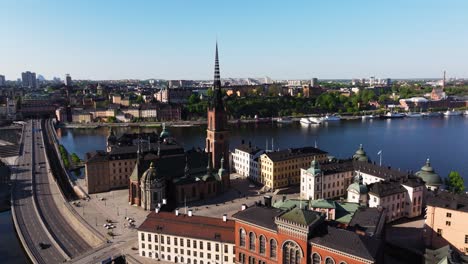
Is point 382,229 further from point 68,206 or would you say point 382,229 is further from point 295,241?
point 68,206

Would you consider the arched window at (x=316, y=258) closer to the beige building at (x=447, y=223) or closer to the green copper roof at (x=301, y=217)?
the green copper roof at (x=301, y=217)

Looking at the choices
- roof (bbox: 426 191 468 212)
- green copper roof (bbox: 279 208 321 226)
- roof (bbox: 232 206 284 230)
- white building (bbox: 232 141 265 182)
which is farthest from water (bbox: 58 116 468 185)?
green copper roof (bbox: 279 208 321 226)

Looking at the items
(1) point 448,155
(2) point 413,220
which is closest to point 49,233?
(2) point 413,220

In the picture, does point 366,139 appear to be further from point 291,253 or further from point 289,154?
point 291,253

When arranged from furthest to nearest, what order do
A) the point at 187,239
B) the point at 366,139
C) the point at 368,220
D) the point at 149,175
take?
the point at 366,139, the point at 149,175, the point at 187,239, the point at 368,220

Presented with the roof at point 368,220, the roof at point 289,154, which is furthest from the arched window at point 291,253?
the roof at point 289,154

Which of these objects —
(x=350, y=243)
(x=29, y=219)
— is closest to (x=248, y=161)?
(x=29, y=219)

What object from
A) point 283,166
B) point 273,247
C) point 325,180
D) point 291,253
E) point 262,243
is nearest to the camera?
point 291,253
